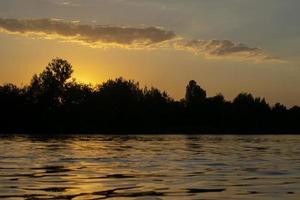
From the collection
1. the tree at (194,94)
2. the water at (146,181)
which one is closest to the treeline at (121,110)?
the tree at (194,94)

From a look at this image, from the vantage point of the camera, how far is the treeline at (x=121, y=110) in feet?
477

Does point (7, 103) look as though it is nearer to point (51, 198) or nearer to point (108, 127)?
point (108, 127)

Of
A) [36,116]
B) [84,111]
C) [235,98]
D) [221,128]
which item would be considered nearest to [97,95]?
[84,111]

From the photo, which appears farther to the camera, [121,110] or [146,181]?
[121,110]

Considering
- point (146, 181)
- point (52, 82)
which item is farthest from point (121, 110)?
point (146, 181)

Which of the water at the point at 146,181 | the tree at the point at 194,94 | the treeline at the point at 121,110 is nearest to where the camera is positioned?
the water at the point at 146,181

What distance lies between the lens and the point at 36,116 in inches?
5719

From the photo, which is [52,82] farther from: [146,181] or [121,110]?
[146,181]

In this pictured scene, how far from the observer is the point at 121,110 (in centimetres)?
16012

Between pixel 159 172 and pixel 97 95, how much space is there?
14183cm

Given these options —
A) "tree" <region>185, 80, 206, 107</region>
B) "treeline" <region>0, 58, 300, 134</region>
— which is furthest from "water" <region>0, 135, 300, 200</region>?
"tree" <region>185, 80, 206, 107</region>

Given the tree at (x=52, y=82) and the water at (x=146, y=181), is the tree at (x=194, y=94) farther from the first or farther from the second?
the water at (x=146, y=181)

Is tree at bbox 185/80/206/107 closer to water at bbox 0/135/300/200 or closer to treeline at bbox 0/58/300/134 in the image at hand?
treeline at bbox 0/58/300/134

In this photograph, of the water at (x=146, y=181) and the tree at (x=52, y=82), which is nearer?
the water at (x=146, y=181)
